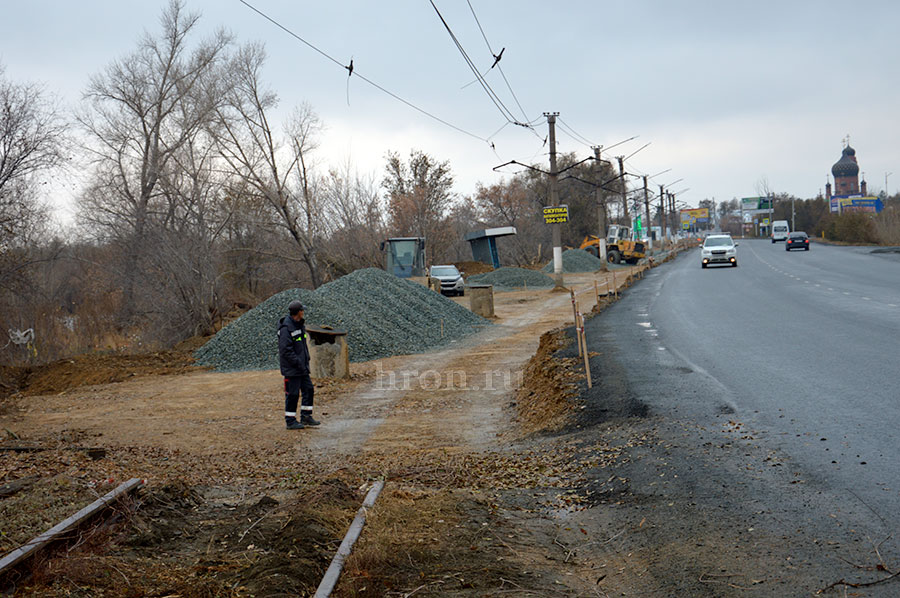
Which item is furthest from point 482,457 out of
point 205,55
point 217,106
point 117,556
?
point 205,55

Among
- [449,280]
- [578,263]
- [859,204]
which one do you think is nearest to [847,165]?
[859,204]

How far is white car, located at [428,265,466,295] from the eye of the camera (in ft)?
143

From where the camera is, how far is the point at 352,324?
22219mm

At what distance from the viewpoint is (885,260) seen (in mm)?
47094

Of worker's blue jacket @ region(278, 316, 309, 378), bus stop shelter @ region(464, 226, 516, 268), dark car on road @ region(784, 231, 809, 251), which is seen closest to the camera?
worker's blue jacket @ region(278, 316, 309, 378)

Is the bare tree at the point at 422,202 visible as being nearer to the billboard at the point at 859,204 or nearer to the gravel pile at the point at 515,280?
the gravel pile at the point at 515,280

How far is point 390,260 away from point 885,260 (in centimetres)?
2890

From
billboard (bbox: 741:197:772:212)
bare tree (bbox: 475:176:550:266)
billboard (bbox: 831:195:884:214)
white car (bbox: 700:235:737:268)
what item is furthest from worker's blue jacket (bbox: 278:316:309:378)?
billboard (bbox: 741:197:772:212)

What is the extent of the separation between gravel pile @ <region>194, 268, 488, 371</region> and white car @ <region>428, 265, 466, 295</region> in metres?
15.3

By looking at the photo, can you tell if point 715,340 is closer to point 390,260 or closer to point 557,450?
point 557,450

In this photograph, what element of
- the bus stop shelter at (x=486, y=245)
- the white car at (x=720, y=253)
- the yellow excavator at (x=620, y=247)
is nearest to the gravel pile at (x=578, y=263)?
the yellow excavator at (x=620, y=247)

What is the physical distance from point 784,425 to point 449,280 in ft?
118

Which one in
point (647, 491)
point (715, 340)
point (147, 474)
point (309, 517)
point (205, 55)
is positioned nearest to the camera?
point (309, 517)

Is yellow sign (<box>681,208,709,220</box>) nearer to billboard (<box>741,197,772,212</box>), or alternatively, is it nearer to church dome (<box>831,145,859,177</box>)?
billboard (<box>741,197,772,212</box>)
